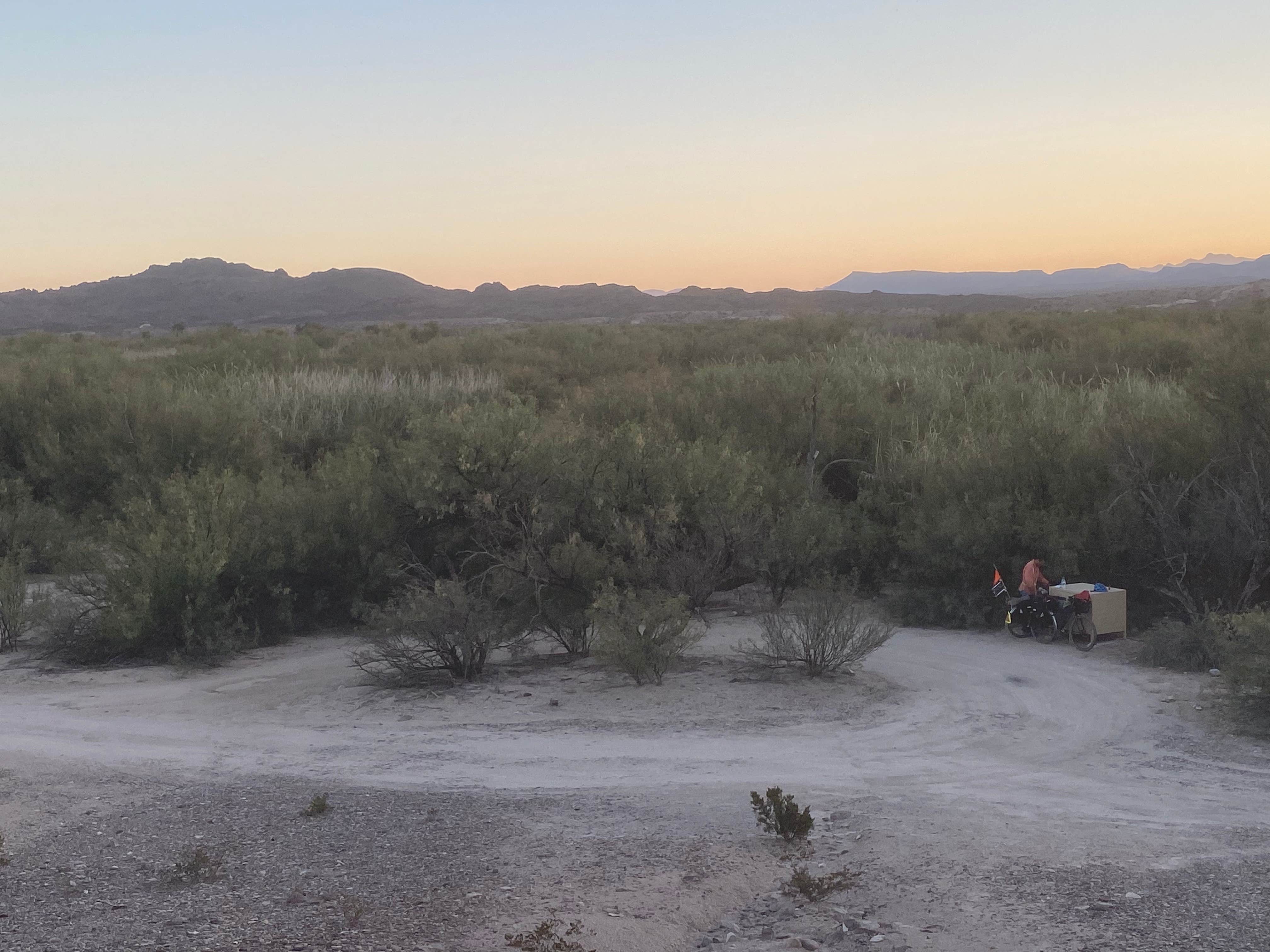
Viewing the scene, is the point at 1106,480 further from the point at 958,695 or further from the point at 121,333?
the point at 121,333

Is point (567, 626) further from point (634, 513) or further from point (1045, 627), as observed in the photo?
point (1045, 627)

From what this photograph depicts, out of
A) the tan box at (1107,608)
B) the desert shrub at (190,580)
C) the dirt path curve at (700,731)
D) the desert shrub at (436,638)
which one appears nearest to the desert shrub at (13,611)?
the desert shrub at (190,580)

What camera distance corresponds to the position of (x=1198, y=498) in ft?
44.4

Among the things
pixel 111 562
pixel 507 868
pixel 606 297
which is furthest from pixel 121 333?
pixel 507 868

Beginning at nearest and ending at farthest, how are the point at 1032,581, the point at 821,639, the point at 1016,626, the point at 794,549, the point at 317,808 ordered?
the point at 317,808 < the point at 821,639 < the point at 1032,581 < the point at 1016,626 < the point at 794,549

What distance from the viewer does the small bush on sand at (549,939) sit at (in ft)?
16.7

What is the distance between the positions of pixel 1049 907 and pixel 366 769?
15.8 ft

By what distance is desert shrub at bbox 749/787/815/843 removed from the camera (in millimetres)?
6520

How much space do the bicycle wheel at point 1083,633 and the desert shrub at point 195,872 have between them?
9023 millimetres

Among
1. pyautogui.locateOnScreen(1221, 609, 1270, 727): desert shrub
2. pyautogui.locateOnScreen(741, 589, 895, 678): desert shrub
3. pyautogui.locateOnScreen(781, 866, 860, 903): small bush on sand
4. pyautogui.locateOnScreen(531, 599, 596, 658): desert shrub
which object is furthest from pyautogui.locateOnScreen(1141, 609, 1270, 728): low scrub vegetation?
pyautogui.locateOnScreen(531, 599, 596, 658): desert shrub

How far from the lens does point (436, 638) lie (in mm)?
10781

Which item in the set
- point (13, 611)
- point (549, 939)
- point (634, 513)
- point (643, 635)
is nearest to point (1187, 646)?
point (643, 635)

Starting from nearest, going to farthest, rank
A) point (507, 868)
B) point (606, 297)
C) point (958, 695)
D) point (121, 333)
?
point (507, 868), point (958, 695), point (121, 333), point (606, 297)

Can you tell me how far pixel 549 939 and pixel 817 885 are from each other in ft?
4.78
